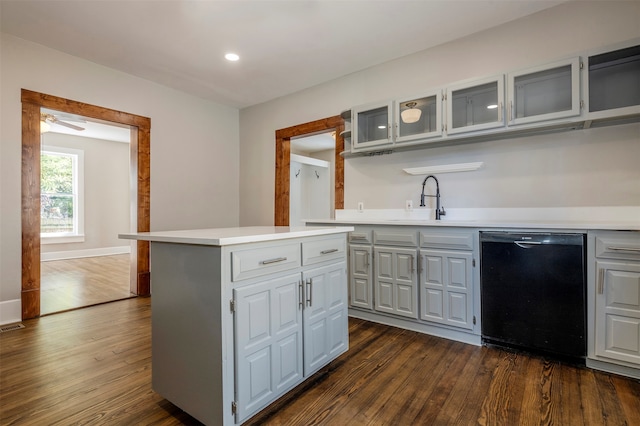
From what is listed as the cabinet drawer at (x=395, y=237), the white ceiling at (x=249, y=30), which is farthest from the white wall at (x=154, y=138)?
the cabinet drawer at (x=395, y=237)

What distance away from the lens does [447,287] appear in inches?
94.0

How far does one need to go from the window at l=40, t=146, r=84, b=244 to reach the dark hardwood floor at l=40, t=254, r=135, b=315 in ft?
2.07

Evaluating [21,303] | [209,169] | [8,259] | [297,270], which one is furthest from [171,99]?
[297,270]

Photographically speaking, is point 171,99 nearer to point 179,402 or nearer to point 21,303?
point 21,303

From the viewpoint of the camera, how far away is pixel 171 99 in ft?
13.6

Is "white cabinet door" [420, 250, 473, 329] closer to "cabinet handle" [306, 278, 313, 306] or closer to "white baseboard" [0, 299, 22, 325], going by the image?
Result: "cabinet handle" [306, 278, 313, 306]

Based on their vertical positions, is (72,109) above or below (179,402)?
above

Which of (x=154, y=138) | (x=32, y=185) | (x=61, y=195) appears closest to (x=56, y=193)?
(x=61, y=195)

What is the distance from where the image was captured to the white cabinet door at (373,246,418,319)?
2.54 metres

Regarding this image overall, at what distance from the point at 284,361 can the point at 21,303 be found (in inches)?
116

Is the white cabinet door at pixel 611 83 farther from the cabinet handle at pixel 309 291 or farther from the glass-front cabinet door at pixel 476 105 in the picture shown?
the cabinet handle at pixel 309 291

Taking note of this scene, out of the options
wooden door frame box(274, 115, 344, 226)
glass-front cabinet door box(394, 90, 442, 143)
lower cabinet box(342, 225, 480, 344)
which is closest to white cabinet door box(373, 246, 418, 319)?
lower cabinet box(342, 225, 480, 344)

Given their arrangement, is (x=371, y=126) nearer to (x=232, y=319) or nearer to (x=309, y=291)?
(x=309, y=291)

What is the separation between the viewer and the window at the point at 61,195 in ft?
20.9
